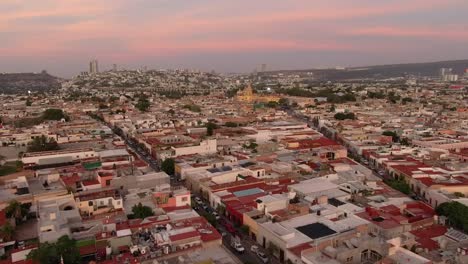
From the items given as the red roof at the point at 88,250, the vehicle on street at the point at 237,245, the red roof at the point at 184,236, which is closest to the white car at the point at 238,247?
the vehicle on street at the point at 237,245

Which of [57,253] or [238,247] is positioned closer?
[57,253]

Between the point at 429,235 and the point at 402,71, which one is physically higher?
the point at 402,71

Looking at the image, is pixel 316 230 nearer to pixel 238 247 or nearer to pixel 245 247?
pixel 245 247

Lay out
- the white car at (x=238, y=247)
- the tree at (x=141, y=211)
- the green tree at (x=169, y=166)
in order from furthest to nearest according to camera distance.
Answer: the green tree at (x=169, y=166) < the tree at (x=141, y=211) < the white car at (x=238, y=247)

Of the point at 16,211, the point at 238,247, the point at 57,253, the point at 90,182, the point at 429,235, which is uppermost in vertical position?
the point at 57,253

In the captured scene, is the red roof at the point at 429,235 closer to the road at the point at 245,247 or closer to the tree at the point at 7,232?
the road at the point at 245,247

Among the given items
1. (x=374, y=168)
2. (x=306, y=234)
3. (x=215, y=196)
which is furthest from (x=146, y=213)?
(x=374, y=168)

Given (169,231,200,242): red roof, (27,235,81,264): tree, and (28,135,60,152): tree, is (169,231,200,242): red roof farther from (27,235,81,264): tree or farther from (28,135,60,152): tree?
(28,135,60,152): tree

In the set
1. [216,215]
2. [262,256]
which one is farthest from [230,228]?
[262,256]
